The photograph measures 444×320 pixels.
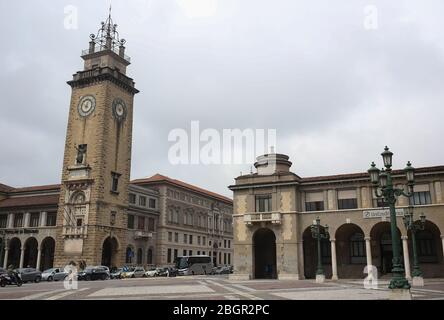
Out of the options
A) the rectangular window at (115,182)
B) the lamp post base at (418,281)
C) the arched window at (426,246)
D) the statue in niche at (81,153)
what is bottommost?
the lamp post base at (418,281)

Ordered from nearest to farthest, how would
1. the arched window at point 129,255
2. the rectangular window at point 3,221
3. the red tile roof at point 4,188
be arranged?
the arched window at point 129,255 < the rectangular window at point 3,221 < the red tile roof at point 4,188

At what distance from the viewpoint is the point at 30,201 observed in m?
64.6

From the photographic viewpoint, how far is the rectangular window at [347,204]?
42.7 metres

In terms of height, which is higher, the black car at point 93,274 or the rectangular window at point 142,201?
the rectangular window at point 142,201

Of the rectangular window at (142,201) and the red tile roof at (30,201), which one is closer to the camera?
the red tile roof at (30,201)

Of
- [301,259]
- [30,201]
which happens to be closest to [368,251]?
[301,259]

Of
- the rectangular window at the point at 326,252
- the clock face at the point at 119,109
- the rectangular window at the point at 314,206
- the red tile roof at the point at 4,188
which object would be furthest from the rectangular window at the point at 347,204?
the red tile roof at the point at 4,188

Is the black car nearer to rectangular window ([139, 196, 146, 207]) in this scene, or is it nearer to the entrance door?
the entrance door

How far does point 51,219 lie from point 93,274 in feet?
64.6

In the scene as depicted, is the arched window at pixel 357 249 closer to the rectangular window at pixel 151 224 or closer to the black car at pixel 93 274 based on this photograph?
the black car at pixel 93 274

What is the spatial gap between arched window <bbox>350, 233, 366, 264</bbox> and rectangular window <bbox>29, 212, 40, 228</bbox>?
4378 cm

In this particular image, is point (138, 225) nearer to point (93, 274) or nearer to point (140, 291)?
point (93, 274)

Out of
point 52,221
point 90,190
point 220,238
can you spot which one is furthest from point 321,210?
point 220,238

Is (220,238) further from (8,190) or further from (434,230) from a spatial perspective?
(434,230)
